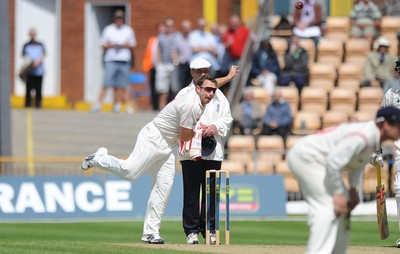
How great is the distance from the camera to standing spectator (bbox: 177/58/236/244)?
16000mm

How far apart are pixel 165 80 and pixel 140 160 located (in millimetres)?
15115

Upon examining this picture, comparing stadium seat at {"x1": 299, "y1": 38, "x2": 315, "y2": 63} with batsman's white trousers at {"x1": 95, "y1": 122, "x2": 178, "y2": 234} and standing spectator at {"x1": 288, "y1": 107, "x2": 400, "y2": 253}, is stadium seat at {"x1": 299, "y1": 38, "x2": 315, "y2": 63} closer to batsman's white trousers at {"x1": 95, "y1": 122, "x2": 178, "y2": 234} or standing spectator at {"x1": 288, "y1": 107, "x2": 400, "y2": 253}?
batsman's white trousers at {"x1": 95, "y1": 122, "x2": 178, "y2": 234}

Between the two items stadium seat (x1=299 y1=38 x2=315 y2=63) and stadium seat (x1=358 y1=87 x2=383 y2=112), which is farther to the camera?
stadium seat (x1=299 y1=38 x2=315 y2=63)

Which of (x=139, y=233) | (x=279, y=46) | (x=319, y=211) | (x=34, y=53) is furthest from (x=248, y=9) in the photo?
(x=319, y=211)

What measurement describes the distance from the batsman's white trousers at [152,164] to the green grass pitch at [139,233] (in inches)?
31.4

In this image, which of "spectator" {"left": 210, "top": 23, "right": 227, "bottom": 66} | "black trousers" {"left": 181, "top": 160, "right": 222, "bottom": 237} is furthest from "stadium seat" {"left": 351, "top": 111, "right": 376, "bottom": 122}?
"black trousers" {"left": 181, "top": 160, "right": 222, "bottom": 237}

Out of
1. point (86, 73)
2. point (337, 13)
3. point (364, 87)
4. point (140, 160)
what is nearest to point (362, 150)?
point (140, 160)

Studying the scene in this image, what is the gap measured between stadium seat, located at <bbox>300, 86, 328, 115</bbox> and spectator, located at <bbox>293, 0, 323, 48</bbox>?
2.04 meters

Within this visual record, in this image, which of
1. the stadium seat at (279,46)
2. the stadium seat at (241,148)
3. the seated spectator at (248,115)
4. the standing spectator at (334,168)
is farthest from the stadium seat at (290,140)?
the standing spectator at (334,168)

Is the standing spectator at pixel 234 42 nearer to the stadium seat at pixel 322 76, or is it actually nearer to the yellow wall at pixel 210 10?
the stadium seat at pixel 322 76

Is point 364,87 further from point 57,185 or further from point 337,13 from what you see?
point 57,185

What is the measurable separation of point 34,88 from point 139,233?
12170 millimetres

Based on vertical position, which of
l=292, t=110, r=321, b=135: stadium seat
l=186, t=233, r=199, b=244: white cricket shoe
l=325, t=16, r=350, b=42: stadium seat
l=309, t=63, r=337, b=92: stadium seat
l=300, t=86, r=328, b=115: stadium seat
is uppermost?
l=325, t=16, r=350, b=42: stadium seat

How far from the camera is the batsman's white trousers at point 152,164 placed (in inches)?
623
